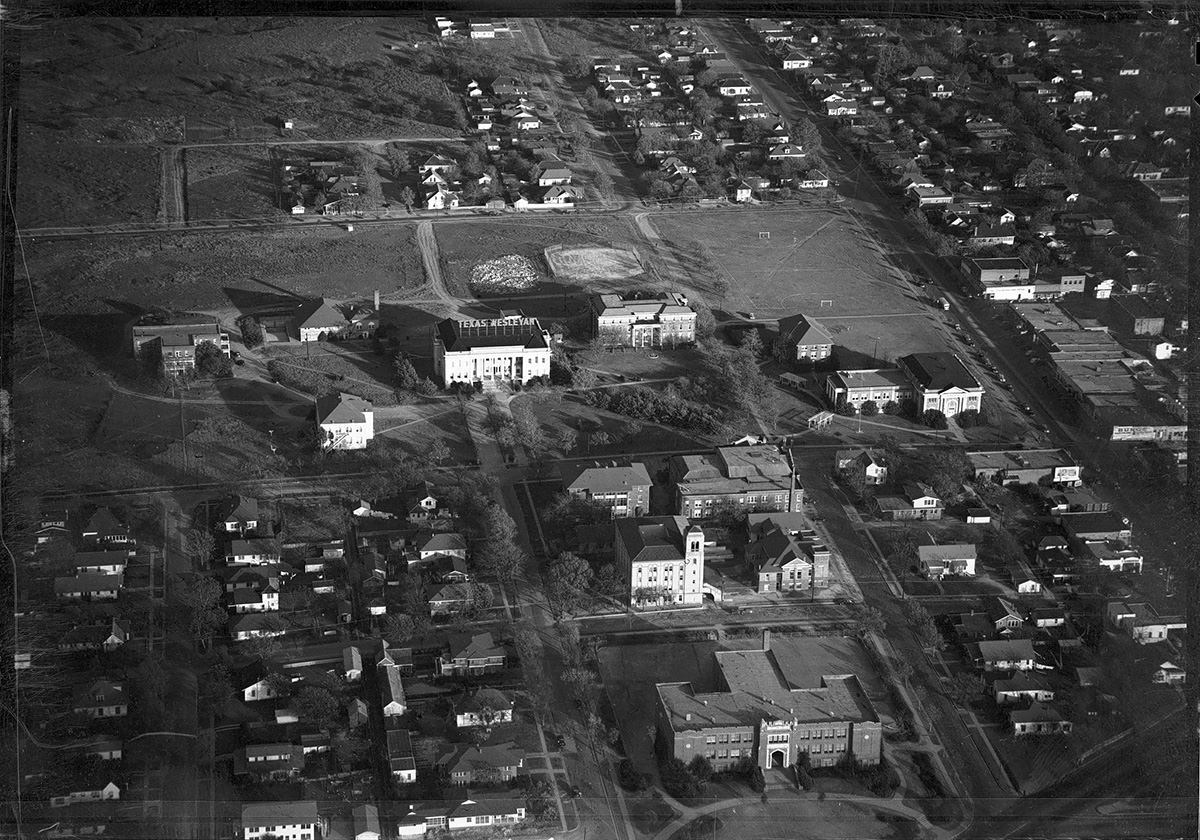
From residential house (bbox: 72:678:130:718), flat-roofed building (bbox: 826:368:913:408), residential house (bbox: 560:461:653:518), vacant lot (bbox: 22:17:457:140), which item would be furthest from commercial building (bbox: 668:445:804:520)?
vacant lot (bbox: 22:17:457:140)

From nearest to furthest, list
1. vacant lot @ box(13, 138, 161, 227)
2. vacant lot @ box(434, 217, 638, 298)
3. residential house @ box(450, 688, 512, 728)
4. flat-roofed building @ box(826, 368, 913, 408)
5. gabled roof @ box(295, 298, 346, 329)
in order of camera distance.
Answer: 1. residential house @ box(450, 688, 512, 728)
2. flat-roofed building @ box(826, 368, 913, 408)
3. gabled roof @ box(295, 298, 346, 329)
4. vacant lot @ box(434, 217, 638, 298)
5. vacant lot @ box(13, 138, 161, 227)

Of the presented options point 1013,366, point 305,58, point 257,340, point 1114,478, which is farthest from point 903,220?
point 305,58

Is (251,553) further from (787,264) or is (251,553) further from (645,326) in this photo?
(787,264)

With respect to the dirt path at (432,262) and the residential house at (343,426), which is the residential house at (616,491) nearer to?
the residential house at (343,426)

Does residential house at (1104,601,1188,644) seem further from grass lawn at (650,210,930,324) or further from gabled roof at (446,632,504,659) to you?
grass lawn at (650,210,930,324)

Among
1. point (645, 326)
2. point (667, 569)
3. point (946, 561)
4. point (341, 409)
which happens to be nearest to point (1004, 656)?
point (946, 561)
